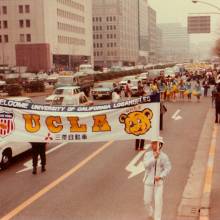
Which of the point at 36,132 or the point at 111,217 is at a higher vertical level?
the point at 36,132

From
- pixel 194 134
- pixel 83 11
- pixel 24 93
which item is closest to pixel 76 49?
pixel 83 11

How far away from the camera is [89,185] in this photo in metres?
12.8

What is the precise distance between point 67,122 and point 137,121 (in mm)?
1673

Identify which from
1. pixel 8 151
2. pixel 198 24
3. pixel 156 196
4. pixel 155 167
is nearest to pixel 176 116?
pixel 8 151

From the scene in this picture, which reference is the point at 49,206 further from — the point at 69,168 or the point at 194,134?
the point at 194,134

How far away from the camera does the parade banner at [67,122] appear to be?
11.3m

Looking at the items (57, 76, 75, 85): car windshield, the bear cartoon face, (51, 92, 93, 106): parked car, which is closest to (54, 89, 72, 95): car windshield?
(51, 92, 93, 106): parked car

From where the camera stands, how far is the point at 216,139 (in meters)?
19.9

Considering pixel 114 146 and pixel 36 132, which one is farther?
pixel 114 146

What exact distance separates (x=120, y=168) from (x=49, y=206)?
430cm

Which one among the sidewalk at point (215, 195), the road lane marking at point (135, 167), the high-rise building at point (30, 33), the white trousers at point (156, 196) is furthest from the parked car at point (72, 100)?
the high-rise building at point (30, 33)

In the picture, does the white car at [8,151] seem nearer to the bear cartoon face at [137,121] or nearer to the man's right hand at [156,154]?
the bear cartoon face at [137,121]

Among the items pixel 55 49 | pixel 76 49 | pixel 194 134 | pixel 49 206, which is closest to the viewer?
pixel 49 206

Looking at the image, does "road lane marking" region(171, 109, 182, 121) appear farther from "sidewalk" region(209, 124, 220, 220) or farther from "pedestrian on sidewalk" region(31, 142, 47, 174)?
"pedestrian on sidewalk" region(31, 142, 47, 174)
